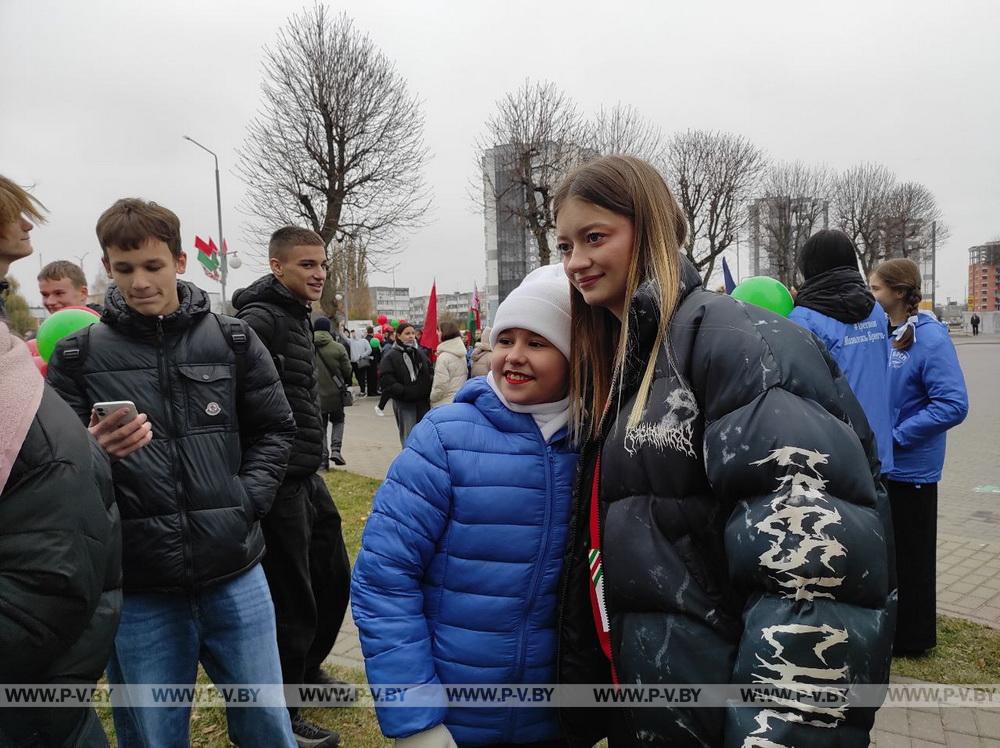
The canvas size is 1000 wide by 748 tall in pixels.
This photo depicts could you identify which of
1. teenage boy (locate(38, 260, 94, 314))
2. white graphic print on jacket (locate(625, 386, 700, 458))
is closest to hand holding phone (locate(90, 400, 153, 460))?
white graphic print on jacket (locate(625, 386, 700, 458))

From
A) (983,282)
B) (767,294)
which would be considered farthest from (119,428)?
(983,282)

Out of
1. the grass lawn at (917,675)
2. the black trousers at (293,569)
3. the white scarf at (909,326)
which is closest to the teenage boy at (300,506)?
the black trousers at (293,569)

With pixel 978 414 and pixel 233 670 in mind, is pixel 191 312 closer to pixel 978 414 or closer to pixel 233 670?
pixel 233 670

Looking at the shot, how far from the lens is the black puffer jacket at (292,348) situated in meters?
3.20

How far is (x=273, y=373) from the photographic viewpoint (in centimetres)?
264

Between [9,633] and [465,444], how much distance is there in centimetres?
99

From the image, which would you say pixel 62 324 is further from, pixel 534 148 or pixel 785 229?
pixel 785 229

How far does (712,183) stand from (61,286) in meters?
33.0

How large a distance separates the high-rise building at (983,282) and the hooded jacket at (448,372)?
3350 inches

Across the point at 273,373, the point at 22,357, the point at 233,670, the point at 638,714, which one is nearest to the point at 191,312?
the point at 273,373

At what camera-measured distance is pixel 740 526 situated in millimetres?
1130

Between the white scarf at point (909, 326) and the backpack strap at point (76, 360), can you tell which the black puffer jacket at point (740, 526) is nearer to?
the backpack strap at point (76, 360)

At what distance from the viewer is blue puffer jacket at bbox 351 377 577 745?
1630 mm

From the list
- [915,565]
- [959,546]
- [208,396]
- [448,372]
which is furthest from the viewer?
[448,372]
